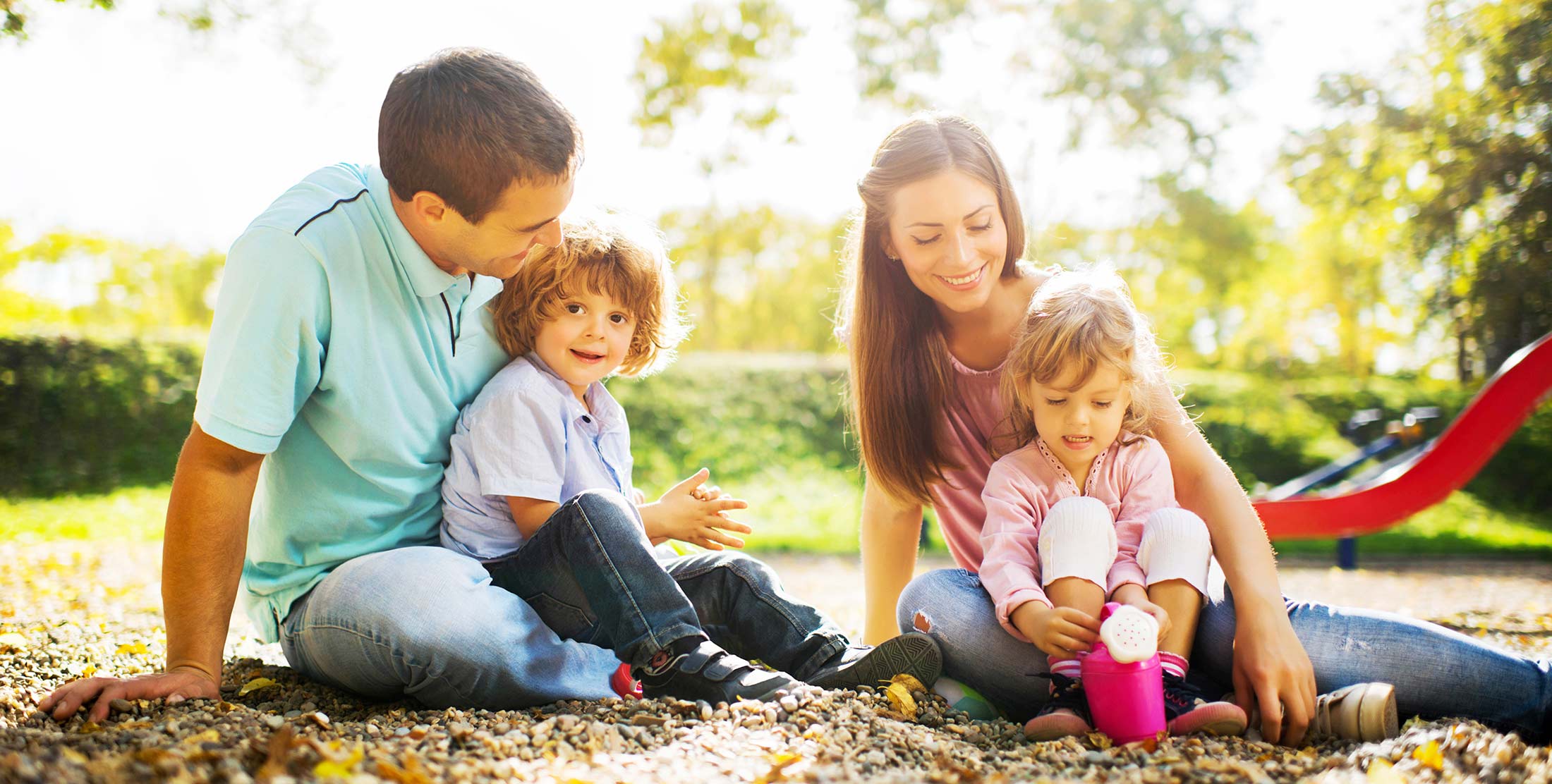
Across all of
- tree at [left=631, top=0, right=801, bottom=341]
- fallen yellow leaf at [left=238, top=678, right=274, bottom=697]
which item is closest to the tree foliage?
tree at [left=631, top=0, right=801, bottom=341]

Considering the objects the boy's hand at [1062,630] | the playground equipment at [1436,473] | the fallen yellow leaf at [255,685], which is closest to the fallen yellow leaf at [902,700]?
the boy's hand at [1062,630]

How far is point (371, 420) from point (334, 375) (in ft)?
0.44

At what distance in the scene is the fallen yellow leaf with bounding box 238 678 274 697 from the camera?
2418 mm

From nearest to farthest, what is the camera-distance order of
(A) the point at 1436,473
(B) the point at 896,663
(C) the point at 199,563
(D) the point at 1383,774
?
1. (D) the point at 1383,774
2. (C) the point at 199,563
3. (B) the point at 896,663
4. (A) the point at 1436,473

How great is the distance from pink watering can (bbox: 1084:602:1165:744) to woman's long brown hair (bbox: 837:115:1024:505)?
961 mm

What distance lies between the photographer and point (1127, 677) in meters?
1.92

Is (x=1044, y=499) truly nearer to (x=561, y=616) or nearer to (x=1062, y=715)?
(x=1062, y=715)

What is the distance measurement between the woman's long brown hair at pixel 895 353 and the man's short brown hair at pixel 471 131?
0.91 meters

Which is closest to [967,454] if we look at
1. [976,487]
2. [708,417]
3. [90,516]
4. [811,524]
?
[976,487]

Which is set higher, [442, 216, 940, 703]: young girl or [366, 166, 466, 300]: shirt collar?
[366, 166, 466, 300]: shirt collar

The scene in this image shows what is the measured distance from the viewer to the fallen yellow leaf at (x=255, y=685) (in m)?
2.42

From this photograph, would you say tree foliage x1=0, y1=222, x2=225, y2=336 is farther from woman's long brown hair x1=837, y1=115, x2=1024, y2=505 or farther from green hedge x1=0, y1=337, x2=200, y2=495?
woman's long brown hair x1=837, y1=115, x2=1024, y2=505

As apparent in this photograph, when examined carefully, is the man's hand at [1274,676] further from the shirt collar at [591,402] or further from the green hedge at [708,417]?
the green hedge at [708,417]

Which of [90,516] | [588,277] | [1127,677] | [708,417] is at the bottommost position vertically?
[90,516]
